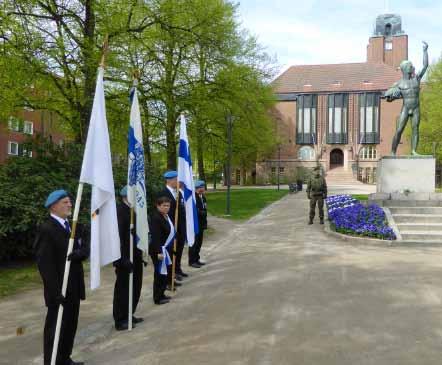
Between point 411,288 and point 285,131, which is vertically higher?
point 285,131

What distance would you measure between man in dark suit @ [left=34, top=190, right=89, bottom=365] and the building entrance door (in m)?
65.9

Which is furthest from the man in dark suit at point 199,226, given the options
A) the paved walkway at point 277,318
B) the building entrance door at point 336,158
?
the building entrance door at point 336,158

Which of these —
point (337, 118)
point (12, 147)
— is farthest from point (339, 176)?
point (12, 147)

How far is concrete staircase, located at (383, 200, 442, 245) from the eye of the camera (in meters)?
12.4

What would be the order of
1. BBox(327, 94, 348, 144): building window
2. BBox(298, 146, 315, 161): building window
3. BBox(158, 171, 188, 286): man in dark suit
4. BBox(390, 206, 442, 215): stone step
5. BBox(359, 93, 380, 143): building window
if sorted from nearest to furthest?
BBox(158, 171, 188, 286): man in dark suit, BBox(390, 206, 442, 215): stone step, BBox(359, 93, 380, 143): building window, BBox(327, 94, 348, 144): building window, BBox(298, 146, 315, 161): building window

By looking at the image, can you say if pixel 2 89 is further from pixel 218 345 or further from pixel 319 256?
pixel 218 345

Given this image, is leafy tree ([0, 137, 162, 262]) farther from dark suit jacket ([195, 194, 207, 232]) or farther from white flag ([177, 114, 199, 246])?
white flag ([177, 114, 199, 246])

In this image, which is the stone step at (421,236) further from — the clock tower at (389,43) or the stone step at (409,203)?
the clock tower at (389,43)

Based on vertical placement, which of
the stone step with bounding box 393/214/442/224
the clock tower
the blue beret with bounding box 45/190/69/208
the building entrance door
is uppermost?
the clock tower

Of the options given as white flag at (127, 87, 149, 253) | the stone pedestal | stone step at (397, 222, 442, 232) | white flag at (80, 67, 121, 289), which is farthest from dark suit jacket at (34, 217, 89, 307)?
the stone pedestal

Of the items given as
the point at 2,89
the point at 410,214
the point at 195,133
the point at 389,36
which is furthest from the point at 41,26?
the point at 389,36

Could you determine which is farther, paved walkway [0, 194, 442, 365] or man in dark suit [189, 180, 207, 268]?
man in dark suit [189, 180, 207, 268]

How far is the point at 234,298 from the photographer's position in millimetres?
6988

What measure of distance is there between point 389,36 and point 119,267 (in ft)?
290
